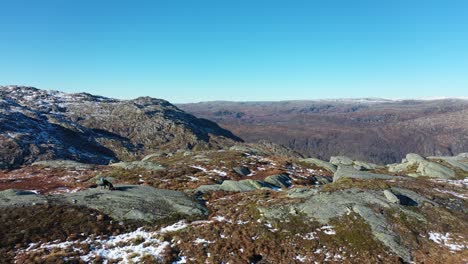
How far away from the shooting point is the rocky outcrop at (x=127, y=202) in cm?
3095

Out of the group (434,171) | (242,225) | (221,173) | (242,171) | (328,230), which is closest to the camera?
(328,230)

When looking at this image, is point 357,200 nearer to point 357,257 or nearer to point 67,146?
point 357,257

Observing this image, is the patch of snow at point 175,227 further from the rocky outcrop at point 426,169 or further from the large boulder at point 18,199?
the rocky outcrop at point 426,169

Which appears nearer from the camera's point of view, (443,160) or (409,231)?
(409,231)

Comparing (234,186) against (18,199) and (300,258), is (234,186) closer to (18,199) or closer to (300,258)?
(300,258)

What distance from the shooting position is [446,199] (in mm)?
36406

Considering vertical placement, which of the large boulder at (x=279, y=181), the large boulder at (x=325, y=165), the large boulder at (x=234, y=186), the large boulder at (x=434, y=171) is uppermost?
the large boulder at (x=234, y=186)

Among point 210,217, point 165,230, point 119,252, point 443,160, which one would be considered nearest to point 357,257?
point 210,217

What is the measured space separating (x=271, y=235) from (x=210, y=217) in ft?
23.9

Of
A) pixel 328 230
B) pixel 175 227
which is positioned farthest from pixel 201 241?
pixel 328 230

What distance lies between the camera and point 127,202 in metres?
33.2

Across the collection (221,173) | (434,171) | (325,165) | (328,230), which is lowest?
(325,165)

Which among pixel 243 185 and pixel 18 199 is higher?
pixel 18 199

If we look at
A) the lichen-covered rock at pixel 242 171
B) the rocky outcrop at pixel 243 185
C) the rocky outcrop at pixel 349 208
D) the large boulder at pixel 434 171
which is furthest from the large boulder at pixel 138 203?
the large boulder at pixel 434 171
